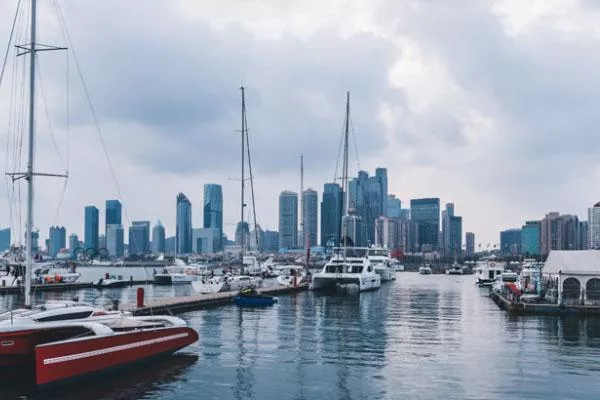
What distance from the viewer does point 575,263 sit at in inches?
2031

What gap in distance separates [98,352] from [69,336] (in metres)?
2.34

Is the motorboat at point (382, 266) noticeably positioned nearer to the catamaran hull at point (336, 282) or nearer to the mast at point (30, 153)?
the catamaran hull at point (336, 282)

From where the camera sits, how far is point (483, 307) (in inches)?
2347

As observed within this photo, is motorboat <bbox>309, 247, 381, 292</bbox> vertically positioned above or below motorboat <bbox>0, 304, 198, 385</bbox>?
below

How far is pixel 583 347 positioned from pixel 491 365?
8578 millimetres

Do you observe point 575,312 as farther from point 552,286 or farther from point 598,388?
point 598,388

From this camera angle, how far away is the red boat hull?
892 inches

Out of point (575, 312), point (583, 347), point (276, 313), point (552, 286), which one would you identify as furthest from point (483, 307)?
point (583, 347)

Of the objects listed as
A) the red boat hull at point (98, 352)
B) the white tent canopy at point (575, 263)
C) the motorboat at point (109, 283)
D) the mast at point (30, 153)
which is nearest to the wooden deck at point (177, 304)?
the mast at point (30, 153)

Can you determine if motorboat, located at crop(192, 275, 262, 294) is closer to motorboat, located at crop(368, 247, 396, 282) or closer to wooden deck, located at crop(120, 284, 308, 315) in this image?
wooden deck, located at crop(120, 284, 308, 315)

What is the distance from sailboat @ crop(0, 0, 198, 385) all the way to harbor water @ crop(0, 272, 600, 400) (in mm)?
657

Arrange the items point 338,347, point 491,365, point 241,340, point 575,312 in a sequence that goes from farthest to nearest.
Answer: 1. point 575,312
2. point 241,340
3. point 338,347
4. point 491,365

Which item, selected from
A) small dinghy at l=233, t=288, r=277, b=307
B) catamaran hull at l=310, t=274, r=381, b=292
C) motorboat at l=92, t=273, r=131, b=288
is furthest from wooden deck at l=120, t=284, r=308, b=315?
motorboat at l=92, t=273, r=131, b=288

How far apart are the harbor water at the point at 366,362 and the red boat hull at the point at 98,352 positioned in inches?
18.7
